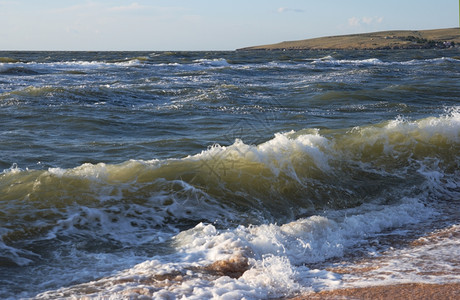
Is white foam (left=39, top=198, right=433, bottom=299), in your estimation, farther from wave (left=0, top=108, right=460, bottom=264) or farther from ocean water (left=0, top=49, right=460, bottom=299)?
wave (left=0, top=108, right=460, bottom=264)

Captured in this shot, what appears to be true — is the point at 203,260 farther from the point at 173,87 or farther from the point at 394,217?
the point at 173,87

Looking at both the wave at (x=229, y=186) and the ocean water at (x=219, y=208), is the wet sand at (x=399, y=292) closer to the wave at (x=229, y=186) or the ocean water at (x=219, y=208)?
the ocean water at (x=219, y=208)

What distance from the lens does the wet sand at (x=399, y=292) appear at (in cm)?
347

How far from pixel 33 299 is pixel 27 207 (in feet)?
5.89

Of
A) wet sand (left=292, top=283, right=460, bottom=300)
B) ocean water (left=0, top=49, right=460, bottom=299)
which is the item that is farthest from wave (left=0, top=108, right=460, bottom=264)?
wet sand (left=292, top=283, right=460, bottom=300)

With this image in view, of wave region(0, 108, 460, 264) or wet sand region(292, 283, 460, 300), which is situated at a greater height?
wave region(0, 108, 460, 264)

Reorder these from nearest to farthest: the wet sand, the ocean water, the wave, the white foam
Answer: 1. the wet sand
2. the white foam
3. the ocean water
4. the wave

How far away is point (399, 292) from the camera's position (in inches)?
139

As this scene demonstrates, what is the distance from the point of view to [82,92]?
1516 centimetres

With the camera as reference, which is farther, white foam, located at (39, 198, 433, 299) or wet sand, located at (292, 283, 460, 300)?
white foam, located at (39, 198, 433, 299)

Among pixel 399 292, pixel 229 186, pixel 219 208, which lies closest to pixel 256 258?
pixel 399 292

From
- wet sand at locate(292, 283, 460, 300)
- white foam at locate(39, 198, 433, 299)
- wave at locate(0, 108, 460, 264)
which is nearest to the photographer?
wet sand at locate(292, 283, 460, 300)

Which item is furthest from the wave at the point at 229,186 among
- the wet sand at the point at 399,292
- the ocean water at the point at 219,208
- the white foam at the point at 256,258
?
the wet sand at the point at 399,292

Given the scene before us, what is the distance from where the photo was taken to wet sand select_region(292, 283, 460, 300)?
11.4 feet
